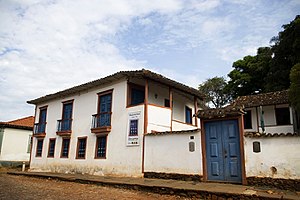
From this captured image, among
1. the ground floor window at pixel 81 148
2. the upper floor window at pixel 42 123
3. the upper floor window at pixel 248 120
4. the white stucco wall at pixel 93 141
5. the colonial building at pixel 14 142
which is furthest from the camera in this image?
the colonial building at pixel 14 142

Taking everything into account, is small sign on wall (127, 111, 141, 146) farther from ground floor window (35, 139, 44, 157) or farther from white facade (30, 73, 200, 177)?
ground floor window (35, 139, 44, 157)

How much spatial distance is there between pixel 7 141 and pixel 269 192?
22.9 metres

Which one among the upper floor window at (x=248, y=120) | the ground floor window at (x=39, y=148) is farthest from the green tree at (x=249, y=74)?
the ground floor window at (x=39, y=148)

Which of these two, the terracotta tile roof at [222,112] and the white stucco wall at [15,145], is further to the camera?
the white stucco wall at [15,145]

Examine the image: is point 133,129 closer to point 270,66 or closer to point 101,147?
point 101,147

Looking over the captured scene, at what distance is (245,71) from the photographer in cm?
3069

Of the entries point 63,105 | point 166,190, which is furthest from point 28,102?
point 166,190

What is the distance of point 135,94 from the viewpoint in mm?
14109

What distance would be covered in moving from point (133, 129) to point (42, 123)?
1039cm

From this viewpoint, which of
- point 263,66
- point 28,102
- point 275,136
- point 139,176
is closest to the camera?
point 275,136

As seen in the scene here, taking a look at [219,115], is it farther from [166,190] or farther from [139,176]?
[139,176]

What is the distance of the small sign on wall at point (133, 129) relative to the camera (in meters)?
12.5

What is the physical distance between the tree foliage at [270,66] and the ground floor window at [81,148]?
16647 mm

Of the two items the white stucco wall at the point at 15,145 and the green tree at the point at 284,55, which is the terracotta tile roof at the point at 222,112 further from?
the white stucco wall at the point at 15,145
